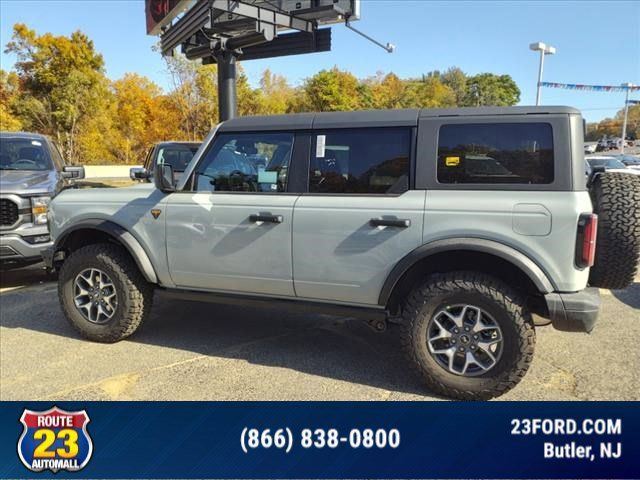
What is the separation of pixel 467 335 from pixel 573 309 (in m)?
0.66

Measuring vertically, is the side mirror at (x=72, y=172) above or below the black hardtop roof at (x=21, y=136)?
below

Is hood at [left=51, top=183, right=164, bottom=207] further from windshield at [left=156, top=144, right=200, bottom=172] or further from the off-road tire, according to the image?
windshield at [left=156, top=144, right=200, bottom=172]

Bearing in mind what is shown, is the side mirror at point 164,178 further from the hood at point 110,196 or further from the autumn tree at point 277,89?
the autumn tree at point 277,89

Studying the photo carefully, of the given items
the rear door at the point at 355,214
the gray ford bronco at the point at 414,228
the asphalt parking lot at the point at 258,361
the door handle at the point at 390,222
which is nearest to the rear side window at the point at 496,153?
the gray ford bronco at the point at 414,228

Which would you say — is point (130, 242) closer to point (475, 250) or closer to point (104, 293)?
point (104, 293)

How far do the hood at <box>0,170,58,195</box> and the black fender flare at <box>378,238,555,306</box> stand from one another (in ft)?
17.2

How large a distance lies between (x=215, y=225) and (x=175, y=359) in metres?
1.18

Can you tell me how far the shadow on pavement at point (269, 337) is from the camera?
3805 mm

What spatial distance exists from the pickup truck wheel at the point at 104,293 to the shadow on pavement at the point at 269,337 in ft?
0.99

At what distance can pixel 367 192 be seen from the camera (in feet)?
11.3

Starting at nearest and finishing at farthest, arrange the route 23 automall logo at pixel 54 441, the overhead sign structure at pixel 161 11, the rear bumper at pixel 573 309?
the route 23 automall logo at pixel 54 441
the rear bumper at pixel 573 309
the overhead sign structure at pixel 161 11

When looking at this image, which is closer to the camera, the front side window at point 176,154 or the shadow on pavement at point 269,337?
the shadow on pavement at point 269,337

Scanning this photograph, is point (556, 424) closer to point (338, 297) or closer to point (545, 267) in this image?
point (545, 267)

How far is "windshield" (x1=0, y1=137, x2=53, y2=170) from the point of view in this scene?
7.15 m
